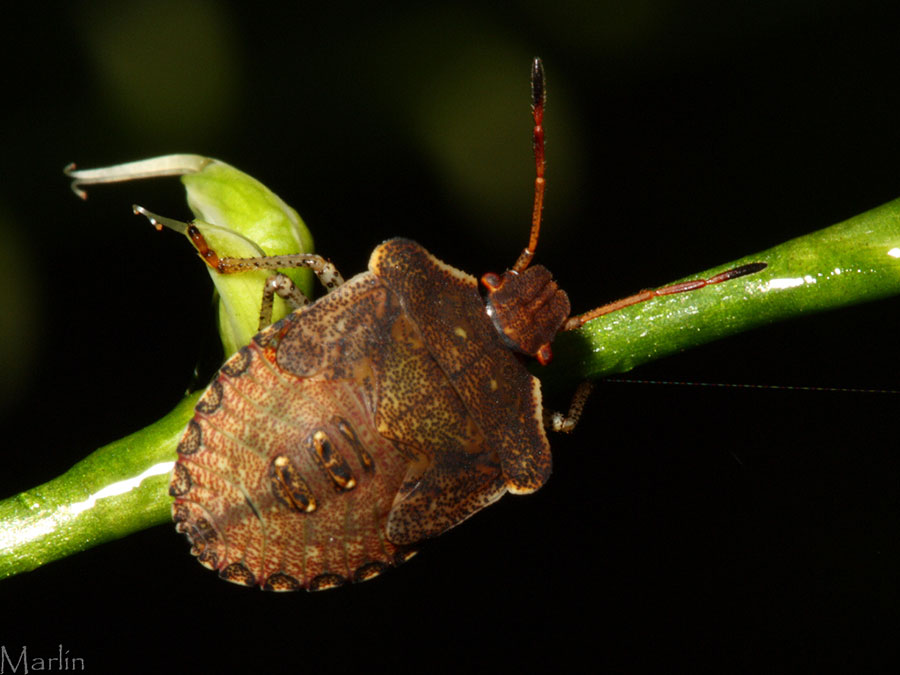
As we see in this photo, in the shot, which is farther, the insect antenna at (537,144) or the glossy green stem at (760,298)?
the insect antenna at (537,144)

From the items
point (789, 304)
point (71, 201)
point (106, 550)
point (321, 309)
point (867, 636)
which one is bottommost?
point (867, 636)

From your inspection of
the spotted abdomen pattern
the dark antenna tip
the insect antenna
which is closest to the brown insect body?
the spotted abdomen pattern

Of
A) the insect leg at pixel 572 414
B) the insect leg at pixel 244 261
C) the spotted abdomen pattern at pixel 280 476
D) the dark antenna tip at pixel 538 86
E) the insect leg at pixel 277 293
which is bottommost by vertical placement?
the insect leg at pixel 572 414

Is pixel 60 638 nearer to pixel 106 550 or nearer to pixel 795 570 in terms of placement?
pixel 106 550

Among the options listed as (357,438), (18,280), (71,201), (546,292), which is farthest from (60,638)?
(546,292)

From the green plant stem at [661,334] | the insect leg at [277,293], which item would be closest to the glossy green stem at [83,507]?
the green plant stem at [661,334]

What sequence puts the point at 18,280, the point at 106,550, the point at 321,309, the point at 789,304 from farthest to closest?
the point at 106,550 < the point at 18,280 < the point at 321,309 < the point at 789,304

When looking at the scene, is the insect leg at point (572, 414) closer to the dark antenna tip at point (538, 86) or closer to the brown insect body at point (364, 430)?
the brown insect body at point (364, 430)
